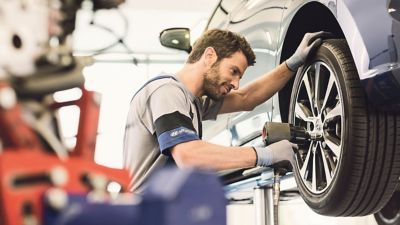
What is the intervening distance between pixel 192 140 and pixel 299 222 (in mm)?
1791

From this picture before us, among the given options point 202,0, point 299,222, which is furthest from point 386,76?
point 202,0

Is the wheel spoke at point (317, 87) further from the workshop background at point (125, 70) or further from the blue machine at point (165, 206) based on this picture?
the blue machine at point (165, 206)

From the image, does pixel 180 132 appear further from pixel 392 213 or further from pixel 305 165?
pixel 392 213

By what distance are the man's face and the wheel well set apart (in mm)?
182

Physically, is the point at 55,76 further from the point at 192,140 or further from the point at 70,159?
the point at 192,140

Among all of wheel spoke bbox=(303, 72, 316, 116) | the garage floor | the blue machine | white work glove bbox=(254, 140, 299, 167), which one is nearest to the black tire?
wheel spoke bbox=(303, 72, 316, 116)

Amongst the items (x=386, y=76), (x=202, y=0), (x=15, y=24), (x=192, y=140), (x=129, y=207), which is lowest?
(x=129, y=207)

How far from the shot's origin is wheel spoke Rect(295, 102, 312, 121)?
1603mm

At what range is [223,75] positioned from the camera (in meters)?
1.69

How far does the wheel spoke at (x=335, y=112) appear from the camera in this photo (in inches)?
55.4

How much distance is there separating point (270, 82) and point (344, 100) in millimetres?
486

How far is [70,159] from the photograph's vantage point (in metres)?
0.34

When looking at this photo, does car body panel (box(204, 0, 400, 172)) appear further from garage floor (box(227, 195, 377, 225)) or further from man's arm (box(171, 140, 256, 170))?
garage floor (box(227, 195, 377, 225))

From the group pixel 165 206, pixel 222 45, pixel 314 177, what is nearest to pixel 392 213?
pixel 314 177
